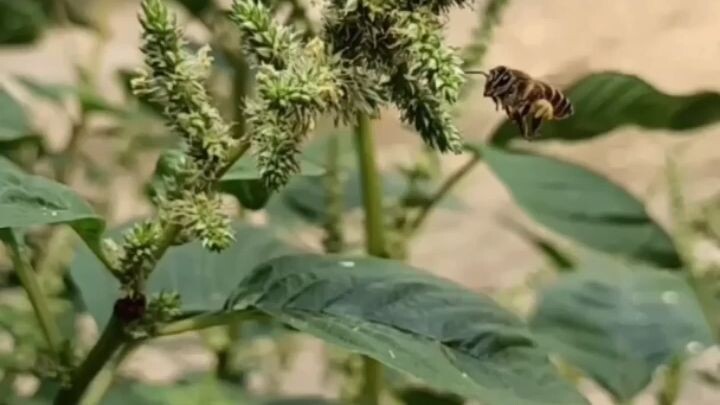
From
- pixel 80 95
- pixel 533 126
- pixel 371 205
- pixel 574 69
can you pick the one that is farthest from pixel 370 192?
pixel 574 69

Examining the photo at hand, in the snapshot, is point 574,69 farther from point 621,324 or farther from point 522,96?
point 522,96

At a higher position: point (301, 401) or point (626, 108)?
point (626, 108)

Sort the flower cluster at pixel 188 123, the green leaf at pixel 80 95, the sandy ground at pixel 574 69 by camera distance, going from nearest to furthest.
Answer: the flower cluster at pixel 188 123 < the green leaf at pixel 80 95 < the sandy ground at pixel 574 69

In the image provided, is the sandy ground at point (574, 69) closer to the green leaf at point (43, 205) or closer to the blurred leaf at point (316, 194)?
the blurred leaf at point (316, 194)

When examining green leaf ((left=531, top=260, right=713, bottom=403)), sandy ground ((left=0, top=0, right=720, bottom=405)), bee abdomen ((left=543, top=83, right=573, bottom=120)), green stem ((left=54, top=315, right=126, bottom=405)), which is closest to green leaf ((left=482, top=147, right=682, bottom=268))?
green leaf ((left=531, top=260, right=713, bottom=403))

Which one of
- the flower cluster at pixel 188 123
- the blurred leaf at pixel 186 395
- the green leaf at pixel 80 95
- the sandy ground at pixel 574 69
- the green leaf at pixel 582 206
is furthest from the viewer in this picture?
the sandy ground at pixel 574 69

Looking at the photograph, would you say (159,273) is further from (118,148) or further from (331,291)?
(118,148)

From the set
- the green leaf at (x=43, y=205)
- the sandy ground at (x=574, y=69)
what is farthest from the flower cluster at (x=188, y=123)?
the sandy ground at (x=574, y=69)

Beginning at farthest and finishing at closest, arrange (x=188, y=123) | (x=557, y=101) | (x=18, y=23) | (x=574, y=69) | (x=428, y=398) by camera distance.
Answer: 1. (x=574, y=69)
2. (x=18, y=23)
3. (x=428, y=398)
4. (x=557, y=101)
5. (x=188, y=123)
